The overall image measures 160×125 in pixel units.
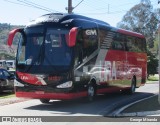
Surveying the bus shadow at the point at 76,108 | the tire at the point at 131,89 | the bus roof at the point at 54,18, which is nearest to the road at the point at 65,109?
the bus shadow at the point at 76,108

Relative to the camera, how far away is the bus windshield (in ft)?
50.6

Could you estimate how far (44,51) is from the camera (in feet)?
51.4

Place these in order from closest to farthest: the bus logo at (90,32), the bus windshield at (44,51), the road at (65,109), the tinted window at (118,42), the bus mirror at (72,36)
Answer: the road at (65,109) < the bus mirror at (72,36) < the bus windshield at (44,51) < the bus logo at (90,32) < the tinted window at (118,42)

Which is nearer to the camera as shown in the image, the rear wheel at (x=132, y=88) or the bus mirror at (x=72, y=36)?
the bus mirror at (x=72, y=36)

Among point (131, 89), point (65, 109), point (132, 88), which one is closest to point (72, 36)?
point (65, 109)

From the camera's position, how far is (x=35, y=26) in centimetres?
1597

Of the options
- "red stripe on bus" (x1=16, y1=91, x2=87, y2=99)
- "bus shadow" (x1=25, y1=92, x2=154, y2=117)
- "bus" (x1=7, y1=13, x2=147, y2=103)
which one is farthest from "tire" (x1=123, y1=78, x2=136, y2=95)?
"red stripe on bus" (x1=16, y1=91, x2=87, y2=99)

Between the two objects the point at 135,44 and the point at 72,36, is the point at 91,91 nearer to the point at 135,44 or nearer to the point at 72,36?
the point at 72,36

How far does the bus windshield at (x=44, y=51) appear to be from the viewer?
15414mm

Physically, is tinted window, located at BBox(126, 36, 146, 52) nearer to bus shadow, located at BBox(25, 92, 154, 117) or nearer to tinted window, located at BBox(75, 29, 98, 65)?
tinted window, located at BBox(75, 29, 98, 65)

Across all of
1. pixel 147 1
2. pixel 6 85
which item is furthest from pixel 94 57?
pixel 147 1

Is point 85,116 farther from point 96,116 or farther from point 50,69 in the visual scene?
point 50,69

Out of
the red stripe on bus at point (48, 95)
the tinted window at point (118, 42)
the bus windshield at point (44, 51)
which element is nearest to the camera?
the red stripe on bus at point (48, 95)

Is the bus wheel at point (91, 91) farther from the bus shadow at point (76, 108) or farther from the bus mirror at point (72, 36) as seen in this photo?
the bus mirror at point (72, 36)
